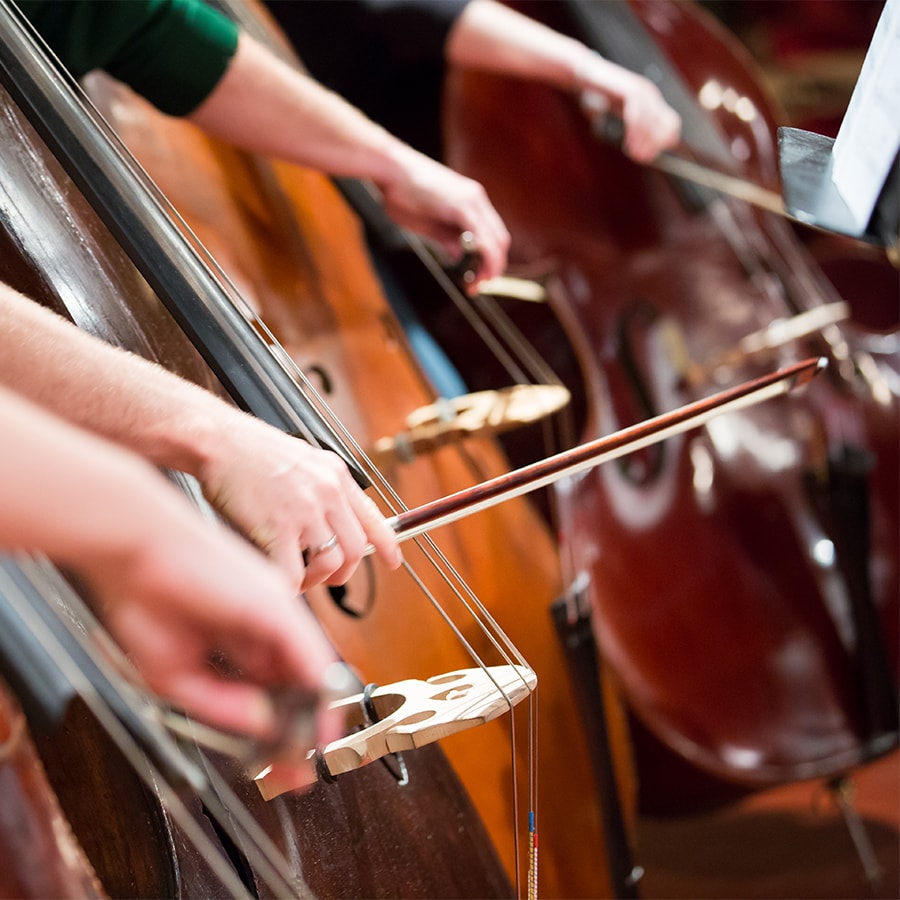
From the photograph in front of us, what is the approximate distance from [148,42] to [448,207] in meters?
0.30

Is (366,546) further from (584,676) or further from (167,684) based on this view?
(584,676)

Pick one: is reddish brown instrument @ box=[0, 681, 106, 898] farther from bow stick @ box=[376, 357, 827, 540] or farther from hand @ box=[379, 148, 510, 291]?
hand @ box=[379, 148, 510, 291]

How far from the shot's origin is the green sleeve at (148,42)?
803 mm

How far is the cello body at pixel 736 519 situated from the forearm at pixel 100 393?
0.66 meters

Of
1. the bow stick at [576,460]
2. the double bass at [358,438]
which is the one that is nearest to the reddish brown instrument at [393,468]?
the double bass at [358,438]

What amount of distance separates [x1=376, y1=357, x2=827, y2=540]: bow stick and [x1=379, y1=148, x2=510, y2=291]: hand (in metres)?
0.36

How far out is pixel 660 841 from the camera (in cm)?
126

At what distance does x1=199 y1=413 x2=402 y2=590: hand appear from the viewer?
45cm

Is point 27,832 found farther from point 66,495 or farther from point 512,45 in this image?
point 512,45

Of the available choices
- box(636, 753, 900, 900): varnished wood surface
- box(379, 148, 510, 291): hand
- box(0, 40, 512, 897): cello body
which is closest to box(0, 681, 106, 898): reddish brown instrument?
box(0, 40, 512, 897): cello body

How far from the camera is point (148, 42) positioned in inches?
33.9

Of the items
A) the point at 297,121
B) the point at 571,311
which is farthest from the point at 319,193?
the point at 571,311

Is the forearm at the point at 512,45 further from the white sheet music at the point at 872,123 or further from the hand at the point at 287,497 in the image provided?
the hand at the point at 287,497

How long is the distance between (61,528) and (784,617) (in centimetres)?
100
